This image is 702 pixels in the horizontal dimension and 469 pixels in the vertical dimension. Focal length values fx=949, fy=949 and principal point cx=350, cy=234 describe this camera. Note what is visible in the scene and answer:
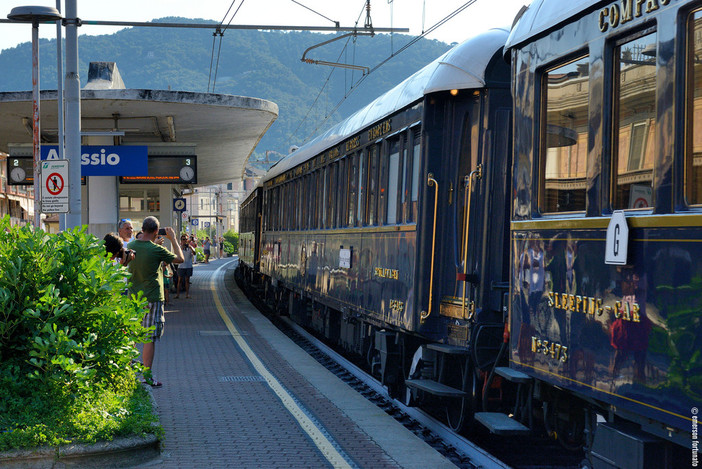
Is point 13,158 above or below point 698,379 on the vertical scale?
above

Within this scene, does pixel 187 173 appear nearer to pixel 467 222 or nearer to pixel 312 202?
pixel 312 202

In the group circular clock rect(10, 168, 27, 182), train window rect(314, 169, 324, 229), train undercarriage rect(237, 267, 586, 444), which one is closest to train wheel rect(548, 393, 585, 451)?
train undercarriage rect(237, 267, 586, 444)

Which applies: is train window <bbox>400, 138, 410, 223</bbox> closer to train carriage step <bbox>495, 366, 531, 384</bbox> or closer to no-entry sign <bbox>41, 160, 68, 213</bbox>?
train carriage step <bbox>495, 366, 531, 384</bbox>

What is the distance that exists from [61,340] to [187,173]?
555 inches

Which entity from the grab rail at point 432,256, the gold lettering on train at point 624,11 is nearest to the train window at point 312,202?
the grab rail at point 432,256

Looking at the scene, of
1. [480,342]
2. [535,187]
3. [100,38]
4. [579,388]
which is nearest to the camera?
[579,388]

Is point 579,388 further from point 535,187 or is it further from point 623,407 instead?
point 535,187

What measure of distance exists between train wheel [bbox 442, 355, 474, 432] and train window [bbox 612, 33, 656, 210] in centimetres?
308

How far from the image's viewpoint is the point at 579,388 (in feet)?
16.6

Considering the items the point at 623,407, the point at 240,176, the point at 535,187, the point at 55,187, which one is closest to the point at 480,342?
the point at 535,187

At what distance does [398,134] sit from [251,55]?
152 m

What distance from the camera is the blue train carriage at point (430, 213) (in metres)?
7.62

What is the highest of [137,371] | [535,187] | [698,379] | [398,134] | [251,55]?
[251,55]

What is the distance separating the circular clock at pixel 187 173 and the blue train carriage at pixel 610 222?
14692mm
